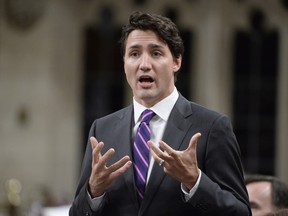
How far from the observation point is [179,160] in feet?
6.84

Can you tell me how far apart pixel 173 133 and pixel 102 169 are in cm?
22

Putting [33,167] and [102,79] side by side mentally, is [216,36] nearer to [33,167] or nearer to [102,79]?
[102,79]

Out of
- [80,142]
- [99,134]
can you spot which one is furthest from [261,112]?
[99,134]

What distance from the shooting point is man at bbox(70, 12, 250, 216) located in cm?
217

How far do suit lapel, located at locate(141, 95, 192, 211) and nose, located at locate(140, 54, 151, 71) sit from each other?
152 mm

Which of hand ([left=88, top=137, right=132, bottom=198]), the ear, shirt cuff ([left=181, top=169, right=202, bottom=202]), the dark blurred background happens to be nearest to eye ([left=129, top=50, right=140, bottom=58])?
the ear

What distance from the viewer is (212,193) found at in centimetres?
215

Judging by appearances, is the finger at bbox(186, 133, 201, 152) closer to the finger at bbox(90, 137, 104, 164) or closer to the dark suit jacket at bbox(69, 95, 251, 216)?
the dark suit jacket at bbox(69, 95, 251, 216)

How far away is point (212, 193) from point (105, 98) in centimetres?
616

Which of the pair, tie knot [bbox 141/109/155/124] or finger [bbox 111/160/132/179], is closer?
finger [bbox 111/160/132/179]

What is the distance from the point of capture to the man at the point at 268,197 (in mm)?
3000

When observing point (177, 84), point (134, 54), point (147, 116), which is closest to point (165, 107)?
point (147, 116)

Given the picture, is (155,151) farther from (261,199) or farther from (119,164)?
(261,199)

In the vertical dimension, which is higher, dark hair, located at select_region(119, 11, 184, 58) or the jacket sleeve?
dark hair, located at select_region(119, 11, 184, 58)
